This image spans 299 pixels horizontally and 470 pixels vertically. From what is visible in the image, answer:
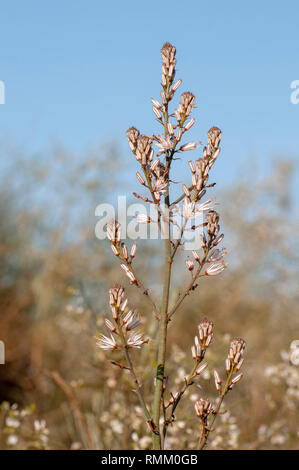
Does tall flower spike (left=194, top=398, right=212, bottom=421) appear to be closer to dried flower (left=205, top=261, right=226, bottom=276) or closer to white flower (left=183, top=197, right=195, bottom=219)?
dried flower (left=205, top=261, right=226, bottom=276)

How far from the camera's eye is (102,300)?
500cm

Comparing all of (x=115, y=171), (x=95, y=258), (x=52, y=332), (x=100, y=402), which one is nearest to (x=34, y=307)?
(x=52, y=332)

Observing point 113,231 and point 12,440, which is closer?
point 113,231

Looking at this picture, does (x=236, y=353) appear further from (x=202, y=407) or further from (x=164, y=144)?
(x=164, y=144)

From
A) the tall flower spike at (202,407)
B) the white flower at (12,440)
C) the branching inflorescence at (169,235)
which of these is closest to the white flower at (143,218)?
the branching inflorescence at (169,235)

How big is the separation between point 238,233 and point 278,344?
2.30m

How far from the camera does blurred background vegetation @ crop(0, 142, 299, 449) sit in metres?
3.65

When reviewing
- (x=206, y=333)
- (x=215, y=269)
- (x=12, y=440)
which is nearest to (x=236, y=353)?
(x=206, y=333)

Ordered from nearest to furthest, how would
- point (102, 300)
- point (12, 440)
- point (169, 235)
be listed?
point (169, 235) < point (12, 440) < point (102, 300)

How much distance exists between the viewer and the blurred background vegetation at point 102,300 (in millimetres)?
3646

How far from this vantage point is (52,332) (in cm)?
572

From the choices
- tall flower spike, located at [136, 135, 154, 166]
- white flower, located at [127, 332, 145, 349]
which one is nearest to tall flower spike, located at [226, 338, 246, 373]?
white flower, located at [127, 332, 145, 349]
